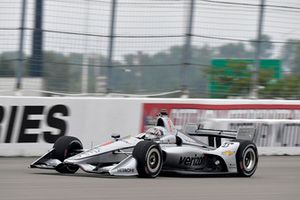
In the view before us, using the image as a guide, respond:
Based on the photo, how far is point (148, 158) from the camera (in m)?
9.73

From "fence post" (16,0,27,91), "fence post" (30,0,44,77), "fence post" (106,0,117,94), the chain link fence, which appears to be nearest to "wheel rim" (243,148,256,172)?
the chain link fence

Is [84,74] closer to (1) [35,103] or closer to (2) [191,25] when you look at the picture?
(1) [35,103]

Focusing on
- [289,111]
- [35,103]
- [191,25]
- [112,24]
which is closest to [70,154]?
[35,103]

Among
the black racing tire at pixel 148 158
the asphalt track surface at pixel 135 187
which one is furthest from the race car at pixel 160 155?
the asphalt track surface at pixel 135 187

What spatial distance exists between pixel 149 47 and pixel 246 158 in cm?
400

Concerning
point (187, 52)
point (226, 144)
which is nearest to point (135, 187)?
point (226, 144)

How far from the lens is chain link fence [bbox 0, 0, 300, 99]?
13.5 m

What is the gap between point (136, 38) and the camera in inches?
566

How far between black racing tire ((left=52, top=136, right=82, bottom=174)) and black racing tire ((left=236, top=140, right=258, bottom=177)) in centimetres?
229

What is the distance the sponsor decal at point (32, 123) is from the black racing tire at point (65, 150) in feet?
9.90

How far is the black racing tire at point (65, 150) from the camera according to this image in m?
10.2

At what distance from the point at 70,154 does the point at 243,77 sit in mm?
6161

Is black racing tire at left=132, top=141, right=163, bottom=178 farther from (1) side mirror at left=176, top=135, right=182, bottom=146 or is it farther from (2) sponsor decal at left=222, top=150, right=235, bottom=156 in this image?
(2) sponsor decal at left=222, top=150, right=235, bottom=156

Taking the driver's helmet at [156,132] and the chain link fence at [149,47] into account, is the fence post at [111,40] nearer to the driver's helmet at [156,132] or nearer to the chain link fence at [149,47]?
the chain link fence at [149,47]
